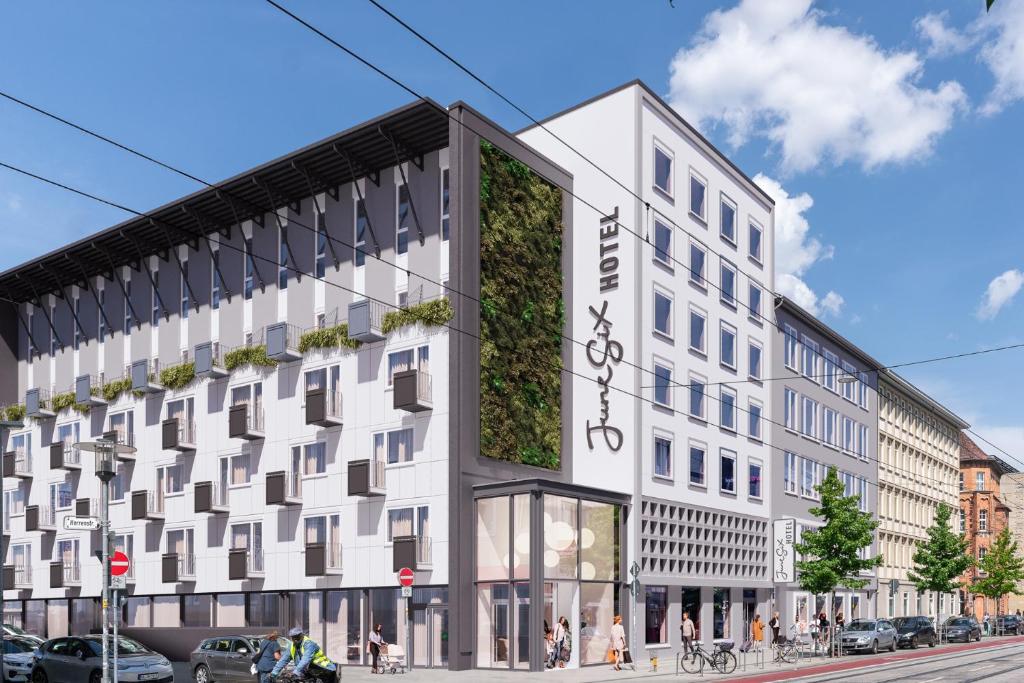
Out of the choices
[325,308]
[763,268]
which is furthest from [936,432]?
[325,308]

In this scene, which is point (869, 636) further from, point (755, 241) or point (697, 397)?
point (755, 241)

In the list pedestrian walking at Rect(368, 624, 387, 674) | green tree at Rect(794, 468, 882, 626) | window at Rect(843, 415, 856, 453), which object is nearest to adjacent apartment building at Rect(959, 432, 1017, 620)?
window at Rect(843, 415, 856, 453)

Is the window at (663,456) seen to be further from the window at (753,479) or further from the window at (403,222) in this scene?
the window at (403,222)

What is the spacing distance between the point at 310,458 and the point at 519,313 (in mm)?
9770

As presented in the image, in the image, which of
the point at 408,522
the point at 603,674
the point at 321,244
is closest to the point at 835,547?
the point at 603,674

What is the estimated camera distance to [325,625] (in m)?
42.8

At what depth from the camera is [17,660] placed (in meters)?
36.4

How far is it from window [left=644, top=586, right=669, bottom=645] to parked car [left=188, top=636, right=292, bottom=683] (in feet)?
53.9

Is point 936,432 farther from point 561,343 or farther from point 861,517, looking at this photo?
point 561,343

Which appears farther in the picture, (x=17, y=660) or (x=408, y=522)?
(x=408, y=522)

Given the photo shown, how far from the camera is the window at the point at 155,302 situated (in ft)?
172

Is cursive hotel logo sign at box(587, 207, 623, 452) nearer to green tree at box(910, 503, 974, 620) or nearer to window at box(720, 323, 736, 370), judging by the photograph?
window at box(720, 323, 736, 370)

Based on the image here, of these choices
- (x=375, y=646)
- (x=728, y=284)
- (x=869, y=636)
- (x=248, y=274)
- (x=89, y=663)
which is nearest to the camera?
(x=89, y=663)

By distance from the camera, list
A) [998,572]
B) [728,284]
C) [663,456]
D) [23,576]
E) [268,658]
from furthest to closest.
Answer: [998,572]
[23,576]
[728,284]
[663,456]
[268,658]
